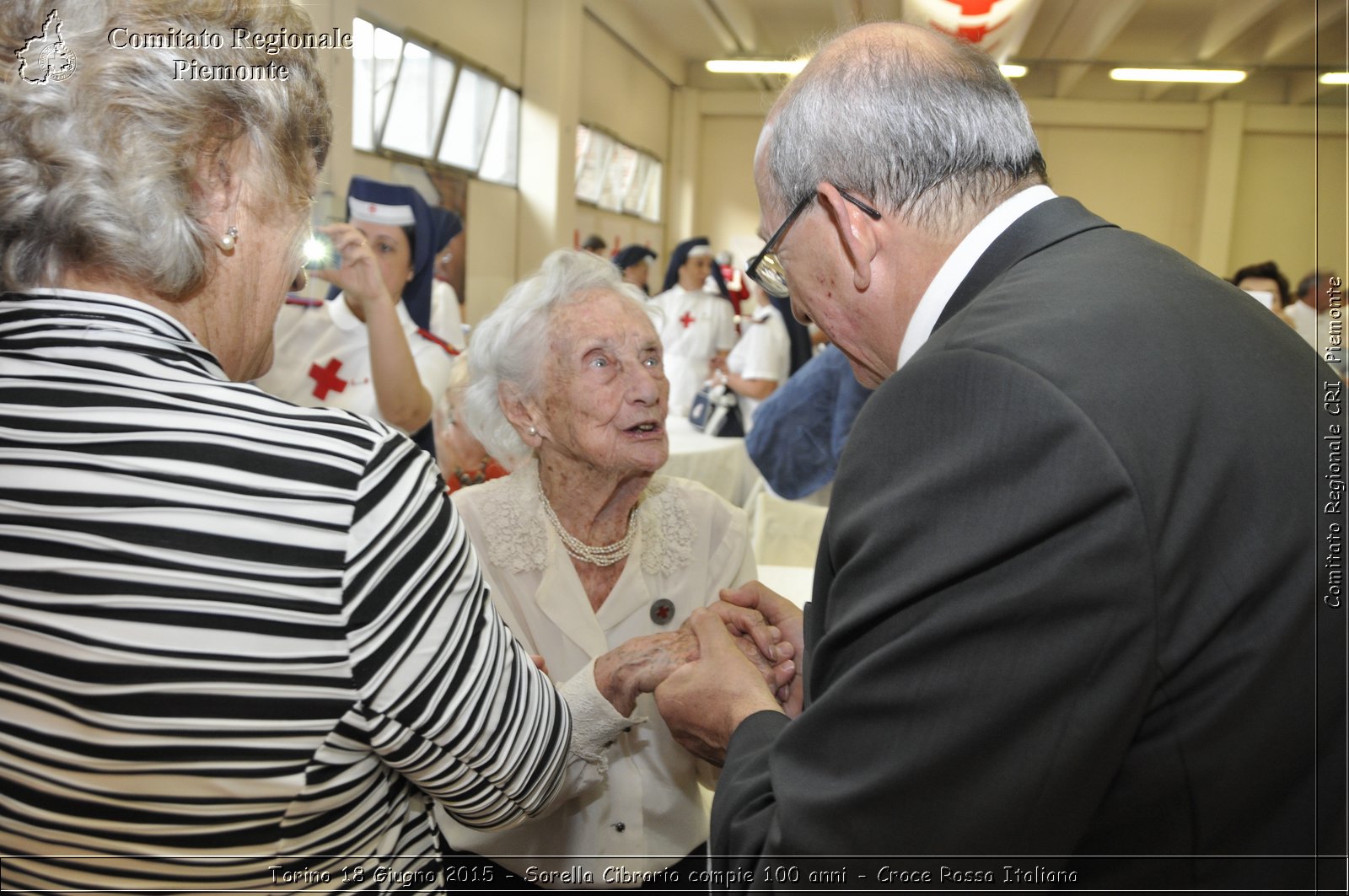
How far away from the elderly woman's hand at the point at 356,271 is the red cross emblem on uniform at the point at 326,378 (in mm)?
280

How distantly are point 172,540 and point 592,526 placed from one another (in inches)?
48.8

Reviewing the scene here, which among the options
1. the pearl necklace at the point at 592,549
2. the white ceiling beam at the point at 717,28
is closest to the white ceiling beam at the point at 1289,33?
the white ceiling beam at the point at 717,28

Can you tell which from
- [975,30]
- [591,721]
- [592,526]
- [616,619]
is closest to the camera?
[591,721]

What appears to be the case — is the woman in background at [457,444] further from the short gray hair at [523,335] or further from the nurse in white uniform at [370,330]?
the short gray hair at [523,335]

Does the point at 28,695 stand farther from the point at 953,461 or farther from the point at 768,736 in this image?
the point at 953,461

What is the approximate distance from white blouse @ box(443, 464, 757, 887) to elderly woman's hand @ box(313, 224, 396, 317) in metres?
1.01

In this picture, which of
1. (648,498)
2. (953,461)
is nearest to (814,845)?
(953,461)

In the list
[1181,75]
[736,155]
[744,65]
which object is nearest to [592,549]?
[744,65]

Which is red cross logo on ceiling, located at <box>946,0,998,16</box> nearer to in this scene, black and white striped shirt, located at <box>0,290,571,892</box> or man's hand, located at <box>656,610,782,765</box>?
man's hand, located at <box>656,610,782,765</box>

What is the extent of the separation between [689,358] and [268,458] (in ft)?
20.9

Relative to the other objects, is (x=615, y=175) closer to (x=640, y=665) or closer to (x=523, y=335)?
(x=523, y=335)

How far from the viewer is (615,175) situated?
1409 centimetres

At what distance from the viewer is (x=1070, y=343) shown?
2.81 ft

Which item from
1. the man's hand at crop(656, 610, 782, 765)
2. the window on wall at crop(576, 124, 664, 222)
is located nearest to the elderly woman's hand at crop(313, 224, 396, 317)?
the man's hand at crop(656, 610, 782, 765)
